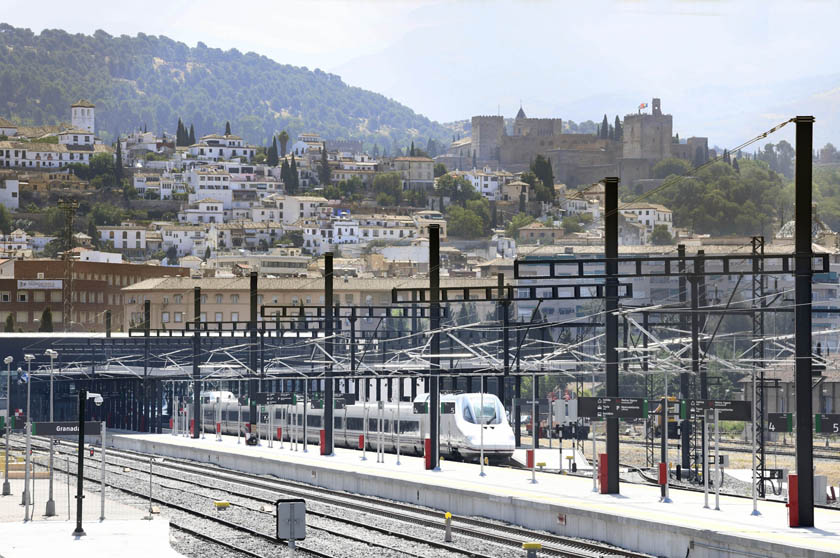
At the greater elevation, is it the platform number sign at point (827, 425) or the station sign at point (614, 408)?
the station sign at point (614, 408)

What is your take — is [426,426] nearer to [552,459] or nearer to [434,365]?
[552,459]

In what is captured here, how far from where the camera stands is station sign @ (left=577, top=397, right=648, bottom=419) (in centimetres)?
3391

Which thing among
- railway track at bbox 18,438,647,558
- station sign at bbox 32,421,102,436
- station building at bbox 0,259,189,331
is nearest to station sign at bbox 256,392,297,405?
railway track at bbox 18,438,647,558

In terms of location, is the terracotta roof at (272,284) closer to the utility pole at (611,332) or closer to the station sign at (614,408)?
the utility pole at (611,332)

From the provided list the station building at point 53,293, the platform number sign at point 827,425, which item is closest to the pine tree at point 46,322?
the station building at point 53,293

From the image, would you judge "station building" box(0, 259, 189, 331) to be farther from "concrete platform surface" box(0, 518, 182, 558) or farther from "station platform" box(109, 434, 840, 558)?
"concrete platform surface" box(0, 518, 182, 558)

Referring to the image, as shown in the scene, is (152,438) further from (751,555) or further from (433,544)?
(751,555)

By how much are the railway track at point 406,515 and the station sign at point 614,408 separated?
383cm

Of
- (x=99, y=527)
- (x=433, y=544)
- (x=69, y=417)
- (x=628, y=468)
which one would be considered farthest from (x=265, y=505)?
(x=69, y=417)

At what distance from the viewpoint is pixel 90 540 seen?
30.6m

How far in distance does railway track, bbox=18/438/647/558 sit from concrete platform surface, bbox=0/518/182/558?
5.08m

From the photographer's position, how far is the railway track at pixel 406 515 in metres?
27.9

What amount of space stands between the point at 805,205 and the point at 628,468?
2021cm

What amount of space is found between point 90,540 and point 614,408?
1279 centimetres
